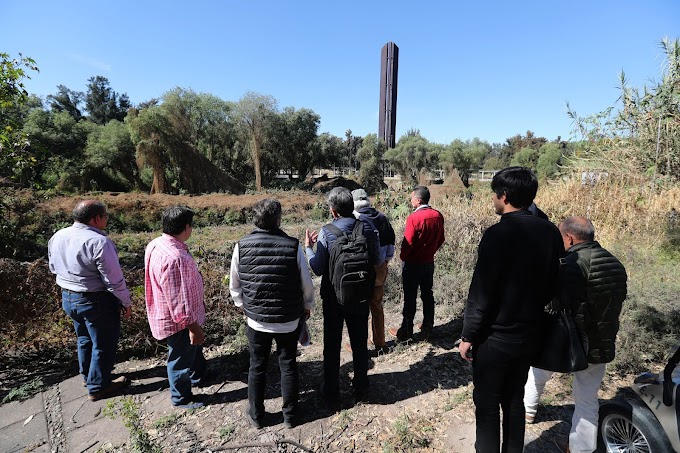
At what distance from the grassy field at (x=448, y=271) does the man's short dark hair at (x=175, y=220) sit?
5.31 ft

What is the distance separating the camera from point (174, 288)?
2.73 metres

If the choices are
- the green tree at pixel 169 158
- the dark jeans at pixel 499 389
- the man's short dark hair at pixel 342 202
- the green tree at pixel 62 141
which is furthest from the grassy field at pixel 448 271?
the green tree at pixel 62 141

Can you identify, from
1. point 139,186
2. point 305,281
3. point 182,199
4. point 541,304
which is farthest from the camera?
point 139,186

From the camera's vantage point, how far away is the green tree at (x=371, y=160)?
97.4ft

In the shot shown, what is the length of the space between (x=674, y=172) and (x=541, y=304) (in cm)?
1032

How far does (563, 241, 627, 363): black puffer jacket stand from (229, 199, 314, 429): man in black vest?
180cm

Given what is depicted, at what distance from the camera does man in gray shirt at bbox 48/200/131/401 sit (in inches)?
115

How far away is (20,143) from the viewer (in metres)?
4.55

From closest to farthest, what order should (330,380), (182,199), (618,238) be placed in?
(330,380) < (618,238) < (182,199)

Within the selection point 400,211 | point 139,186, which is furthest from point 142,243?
point 139,186

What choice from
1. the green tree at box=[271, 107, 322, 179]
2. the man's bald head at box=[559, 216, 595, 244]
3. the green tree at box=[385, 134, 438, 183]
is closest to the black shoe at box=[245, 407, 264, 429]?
the man's bald head at box=[559, 216, 595, 244]

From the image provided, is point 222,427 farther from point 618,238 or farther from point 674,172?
point 674,172

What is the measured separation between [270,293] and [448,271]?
4.60 meters

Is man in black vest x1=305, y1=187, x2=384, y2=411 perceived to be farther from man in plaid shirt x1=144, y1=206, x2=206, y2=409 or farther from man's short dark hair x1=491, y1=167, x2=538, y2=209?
man's short dark hair x1=491, y1=167, x2=538, y2=209
